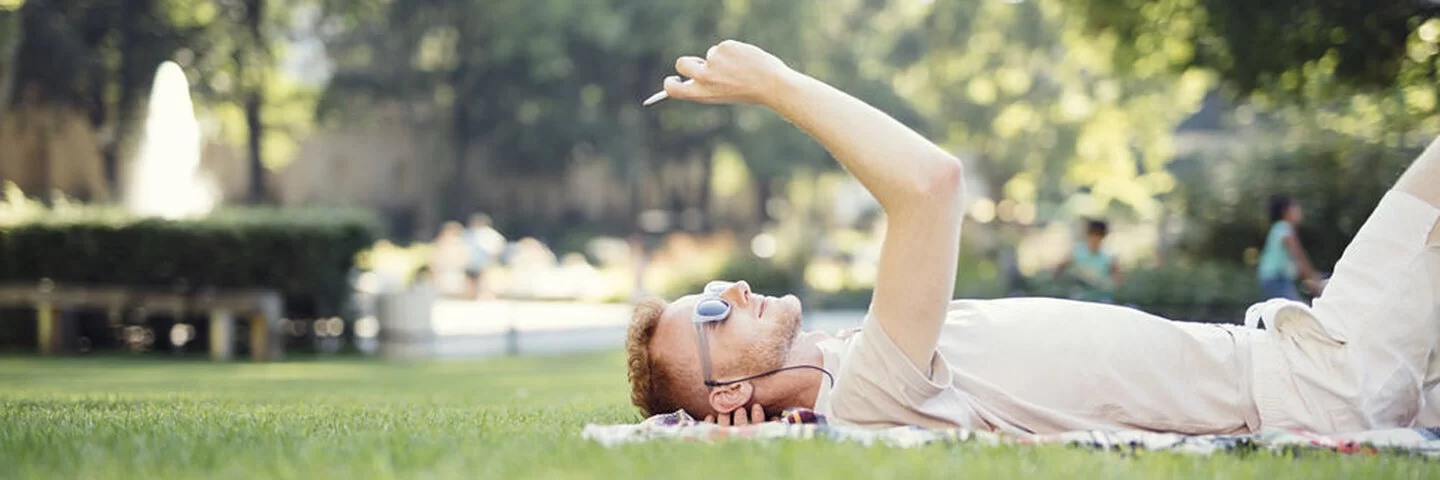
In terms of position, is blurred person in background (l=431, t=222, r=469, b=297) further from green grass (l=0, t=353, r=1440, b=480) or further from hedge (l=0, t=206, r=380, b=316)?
green grass (l=0, t=353, r=1440, b=480)

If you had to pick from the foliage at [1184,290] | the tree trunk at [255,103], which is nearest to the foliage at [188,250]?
the foliage at [1184,290]

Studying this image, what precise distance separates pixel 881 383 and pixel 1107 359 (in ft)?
2.49

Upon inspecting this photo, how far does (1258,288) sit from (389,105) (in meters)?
42.9

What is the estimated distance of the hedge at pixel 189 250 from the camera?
722 inches

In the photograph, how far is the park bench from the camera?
1792 centimetres

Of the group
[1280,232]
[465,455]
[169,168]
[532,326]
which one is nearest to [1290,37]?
[1280,232]

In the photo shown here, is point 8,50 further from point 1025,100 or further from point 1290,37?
point 1025,100

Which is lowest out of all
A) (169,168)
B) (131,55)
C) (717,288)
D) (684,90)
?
(717,288)

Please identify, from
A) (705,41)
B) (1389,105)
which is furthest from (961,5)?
(1389,105)

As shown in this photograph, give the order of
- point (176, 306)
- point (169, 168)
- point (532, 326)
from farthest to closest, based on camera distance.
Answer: point (532, 326)
point (169, 168)
point (176, 306)

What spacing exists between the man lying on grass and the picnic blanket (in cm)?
11

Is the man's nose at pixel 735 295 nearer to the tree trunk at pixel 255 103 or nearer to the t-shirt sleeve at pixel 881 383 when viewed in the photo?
the t-shirt sleeve at pixel 881 383

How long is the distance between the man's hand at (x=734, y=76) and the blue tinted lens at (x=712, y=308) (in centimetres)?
89

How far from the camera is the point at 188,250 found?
1839 cm
